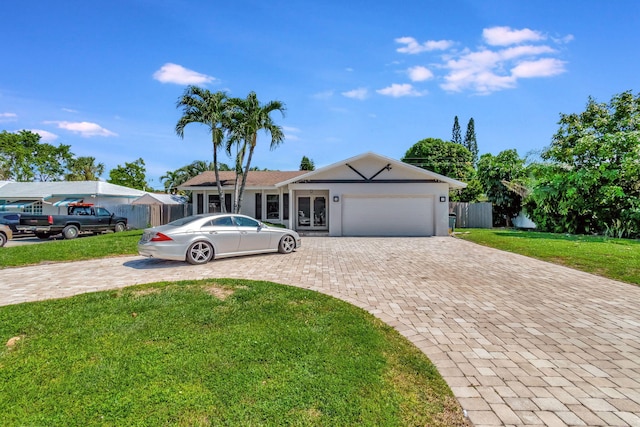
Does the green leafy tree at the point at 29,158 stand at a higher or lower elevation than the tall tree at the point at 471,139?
lower

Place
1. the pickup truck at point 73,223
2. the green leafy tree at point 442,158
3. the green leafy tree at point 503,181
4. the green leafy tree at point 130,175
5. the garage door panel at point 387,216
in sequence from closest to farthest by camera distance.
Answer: the pickup truck at point 73,223 < the garage door panel at point 387,216 < the green leafy tree at point 503,181 < the green leafy tree at point 442,158 < the green leafy tree at point 130,175

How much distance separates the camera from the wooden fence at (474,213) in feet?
73.3

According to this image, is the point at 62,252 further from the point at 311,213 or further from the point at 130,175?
the point at 130,175

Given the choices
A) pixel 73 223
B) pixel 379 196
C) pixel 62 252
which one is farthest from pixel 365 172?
pixel 73 223

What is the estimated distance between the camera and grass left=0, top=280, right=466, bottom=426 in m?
2.42

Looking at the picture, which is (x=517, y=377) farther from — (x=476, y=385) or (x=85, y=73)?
(x=85, y=73)

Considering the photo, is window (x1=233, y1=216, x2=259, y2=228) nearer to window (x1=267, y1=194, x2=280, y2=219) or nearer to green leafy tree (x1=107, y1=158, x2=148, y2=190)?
window (x1=267, y1=194, x2=280, y2=219)

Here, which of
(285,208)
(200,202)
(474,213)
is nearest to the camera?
(285,208)

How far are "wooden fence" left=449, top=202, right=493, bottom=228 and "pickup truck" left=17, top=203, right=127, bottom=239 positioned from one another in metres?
21.7

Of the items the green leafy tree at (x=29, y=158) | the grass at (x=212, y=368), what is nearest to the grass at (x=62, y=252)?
the grass at (x=212, y=368)

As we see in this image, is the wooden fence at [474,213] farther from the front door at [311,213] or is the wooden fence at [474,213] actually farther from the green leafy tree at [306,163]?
the green leafy tree at [306,163]

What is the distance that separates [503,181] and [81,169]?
5464 cm

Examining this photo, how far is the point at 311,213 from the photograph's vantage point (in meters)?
19.3

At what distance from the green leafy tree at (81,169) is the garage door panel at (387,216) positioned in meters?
44.6
